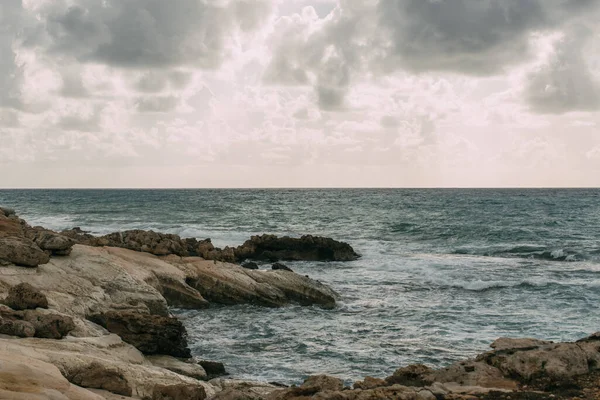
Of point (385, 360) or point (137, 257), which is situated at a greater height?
point (137, 257)

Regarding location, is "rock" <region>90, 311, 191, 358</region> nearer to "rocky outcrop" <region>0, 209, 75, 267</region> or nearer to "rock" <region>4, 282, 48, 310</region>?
"rock" <region>4, 282, 48, 310</region>

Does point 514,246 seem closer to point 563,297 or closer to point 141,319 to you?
point 563,297

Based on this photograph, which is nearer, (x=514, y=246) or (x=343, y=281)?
(x=343, y=281)

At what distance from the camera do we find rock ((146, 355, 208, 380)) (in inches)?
566

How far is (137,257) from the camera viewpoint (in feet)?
81.5

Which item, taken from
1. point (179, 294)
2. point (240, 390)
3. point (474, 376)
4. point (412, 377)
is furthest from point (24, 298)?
point (474, 376)

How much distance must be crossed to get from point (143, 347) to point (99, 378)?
4.50m

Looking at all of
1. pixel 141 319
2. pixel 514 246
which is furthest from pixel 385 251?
pixel 141 319

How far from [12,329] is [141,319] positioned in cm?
376

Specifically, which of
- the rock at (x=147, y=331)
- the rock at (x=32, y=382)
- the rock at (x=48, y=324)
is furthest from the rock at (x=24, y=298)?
the rock at (x=32, y=382)

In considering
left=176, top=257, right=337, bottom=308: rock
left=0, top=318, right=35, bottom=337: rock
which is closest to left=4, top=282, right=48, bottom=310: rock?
left=0, top=318, right=35, bottom=337: rock

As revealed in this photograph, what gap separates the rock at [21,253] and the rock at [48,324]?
493 cm

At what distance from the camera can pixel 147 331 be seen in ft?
51.2

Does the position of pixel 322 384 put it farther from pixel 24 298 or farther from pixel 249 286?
pixel 249 286
